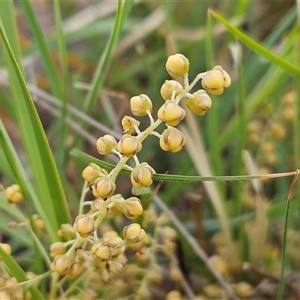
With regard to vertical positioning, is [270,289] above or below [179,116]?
below

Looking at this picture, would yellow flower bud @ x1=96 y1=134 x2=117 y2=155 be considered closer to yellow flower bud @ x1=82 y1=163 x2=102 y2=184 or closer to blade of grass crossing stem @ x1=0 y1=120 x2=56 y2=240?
yellow flower bud @ x1=82 y1=163 x2=102 y2=184

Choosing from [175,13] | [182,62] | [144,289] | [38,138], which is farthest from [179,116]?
[175,13]

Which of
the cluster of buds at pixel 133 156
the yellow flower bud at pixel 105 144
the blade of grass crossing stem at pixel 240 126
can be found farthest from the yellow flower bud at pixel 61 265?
the blade of grass crossing stem at pixel 240 126

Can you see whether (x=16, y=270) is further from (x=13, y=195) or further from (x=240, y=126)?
(x=240, y=126)

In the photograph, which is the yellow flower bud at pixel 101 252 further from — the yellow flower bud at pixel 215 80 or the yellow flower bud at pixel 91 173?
the yellow flower bud at pixel 215 80

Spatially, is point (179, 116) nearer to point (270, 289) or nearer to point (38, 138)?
point (38, 138)

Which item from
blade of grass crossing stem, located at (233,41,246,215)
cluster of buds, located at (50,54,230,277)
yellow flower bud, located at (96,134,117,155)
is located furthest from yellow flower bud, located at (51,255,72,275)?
blade of grass crossing stem, located at (233,41,246,215)

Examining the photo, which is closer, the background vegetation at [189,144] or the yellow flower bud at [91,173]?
the yellow flower bud at [91,173]
